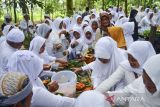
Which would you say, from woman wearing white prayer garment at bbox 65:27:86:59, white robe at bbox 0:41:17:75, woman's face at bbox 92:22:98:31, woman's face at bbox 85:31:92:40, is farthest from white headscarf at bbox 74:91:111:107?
woman's face at bbox 92:22:98:31

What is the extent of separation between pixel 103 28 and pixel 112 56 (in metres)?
2.38

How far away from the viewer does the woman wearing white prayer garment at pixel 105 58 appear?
457 cm

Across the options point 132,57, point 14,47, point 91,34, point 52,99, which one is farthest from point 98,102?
point 91,34

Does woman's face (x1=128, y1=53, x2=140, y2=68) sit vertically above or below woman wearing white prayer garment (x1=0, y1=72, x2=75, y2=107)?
below

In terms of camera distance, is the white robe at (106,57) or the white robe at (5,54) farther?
the white robe at (5,54)

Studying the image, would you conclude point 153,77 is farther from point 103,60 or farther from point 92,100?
point 103,60

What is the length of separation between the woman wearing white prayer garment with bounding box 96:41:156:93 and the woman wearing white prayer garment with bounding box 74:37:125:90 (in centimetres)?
28

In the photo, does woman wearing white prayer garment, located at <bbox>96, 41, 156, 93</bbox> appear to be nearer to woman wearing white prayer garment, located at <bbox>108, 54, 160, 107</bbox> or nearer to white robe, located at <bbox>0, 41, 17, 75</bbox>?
woman wearing white prayer garment, located at <bbox>108, 54, 160, 107</bbox>

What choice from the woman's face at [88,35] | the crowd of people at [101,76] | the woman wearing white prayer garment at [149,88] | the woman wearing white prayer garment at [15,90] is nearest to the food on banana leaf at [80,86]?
the crowd of people at [101,76]

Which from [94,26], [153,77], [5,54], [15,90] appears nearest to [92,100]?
[15,90]

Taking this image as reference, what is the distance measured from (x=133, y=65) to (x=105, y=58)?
56cm

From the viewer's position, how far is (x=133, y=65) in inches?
162

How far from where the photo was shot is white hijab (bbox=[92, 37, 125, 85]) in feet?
15.0

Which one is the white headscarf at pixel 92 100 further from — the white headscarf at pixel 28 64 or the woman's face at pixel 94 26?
the woman's face at pixel 94 26
